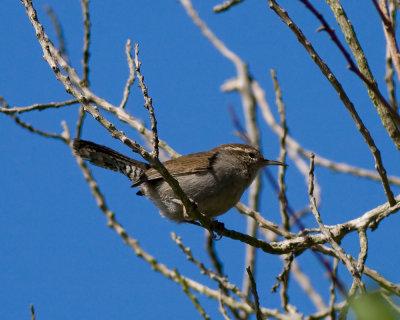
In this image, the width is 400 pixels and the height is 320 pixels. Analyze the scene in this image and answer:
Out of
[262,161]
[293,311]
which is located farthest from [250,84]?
[293,311]

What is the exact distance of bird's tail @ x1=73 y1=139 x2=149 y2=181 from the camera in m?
5.32

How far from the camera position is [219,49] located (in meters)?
6.63

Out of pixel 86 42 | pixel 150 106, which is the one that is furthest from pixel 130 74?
pixel 150 106

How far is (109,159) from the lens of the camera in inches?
213

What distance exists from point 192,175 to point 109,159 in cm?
90

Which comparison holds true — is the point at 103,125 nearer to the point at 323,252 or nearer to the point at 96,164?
the point at 323,252

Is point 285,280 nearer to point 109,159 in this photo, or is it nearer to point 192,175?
point 192,175

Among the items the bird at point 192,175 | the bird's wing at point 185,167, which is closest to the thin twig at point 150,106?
the bird at point 192,175

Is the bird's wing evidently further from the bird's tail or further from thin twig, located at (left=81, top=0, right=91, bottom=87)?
thin twig, located at (left=81, top=0, right=91, bottom=87)

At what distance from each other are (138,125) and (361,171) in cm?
243

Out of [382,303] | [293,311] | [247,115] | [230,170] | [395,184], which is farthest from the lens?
[247,115]

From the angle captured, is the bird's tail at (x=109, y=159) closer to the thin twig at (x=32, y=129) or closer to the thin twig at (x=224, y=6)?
the thin twig at (x=32, y=129)

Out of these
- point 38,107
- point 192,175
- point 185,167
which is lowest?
point 192,175

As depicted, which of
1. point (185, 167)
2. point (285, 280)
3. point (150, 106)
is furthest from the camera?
point (185, 167)
